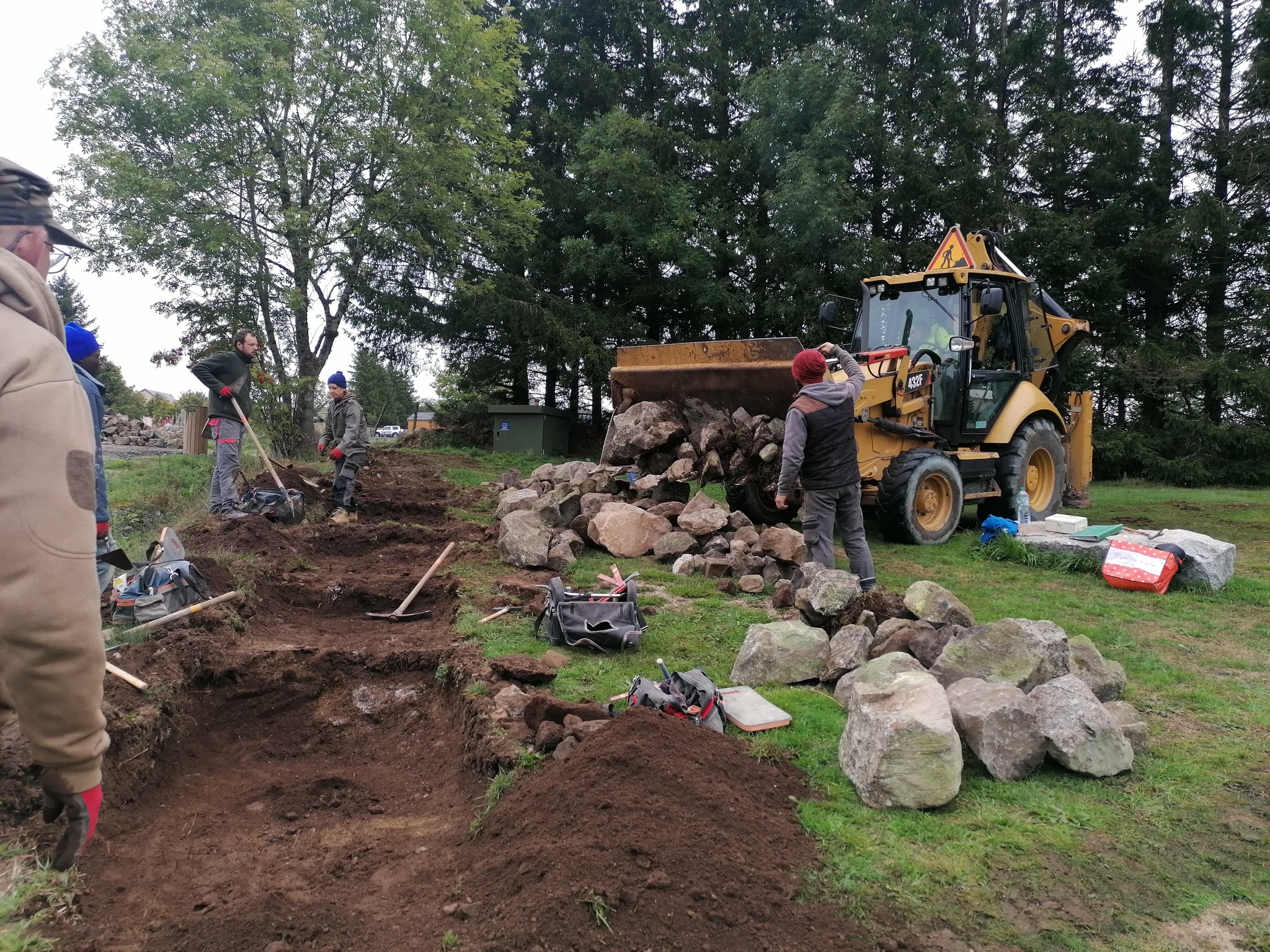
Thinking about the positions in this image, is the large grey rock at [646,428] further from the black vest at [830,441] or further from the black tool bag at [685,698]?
the black tool bag at [685,698]

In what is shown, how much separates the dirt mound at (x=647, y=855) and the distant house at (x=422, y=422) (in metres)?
19.3

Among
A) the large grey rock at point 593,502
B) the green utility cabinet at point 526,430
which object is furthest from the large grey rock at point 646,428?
the green utility cabinet at point 526,430

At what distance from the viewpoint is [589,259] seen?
61.7 feet

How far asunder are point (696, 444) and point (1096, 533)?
4.10 metres

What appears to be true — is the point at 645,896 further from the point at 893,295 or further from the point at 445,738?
the point at 893,295

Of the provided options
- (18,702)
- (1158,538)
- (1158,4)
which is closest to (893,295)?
(1158,538)

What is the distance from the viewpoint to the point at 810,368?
6.25 metres

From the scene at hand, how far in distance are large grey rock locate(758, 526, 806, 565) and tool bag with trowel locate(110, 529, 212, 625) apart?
4468 millimetres

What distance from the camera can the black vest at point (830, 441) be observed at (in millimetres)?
6223

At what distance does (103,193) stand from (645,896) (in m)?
15.0

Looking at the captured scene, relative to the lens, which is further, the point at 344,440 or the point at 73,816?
the point at 344,440

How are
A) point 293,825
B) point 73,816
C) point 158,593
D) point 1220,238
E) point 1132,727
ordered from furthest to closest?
point 1220,238, point 158,593, point 1132,727, point 293,825, point 73,816

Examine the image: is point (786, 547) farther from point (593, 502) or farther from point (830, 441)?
point (593, 502)

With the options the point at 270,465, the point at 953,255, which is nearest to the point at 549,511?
the point at 270,465
